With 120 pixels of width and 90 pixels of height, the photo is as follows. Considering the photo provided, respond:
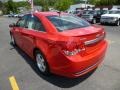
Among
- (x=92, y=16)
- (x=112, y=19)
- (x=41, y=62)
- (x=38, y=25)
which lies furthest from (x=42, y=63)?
(x=92, y=16)

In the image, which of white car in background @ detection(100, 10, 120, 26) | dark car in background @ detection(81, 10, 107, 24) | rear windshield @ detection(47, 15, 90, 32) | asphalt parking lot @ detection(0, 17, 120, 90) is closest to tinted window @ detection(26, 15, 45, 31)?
rear windshield @ detection(47, 15, 90, 32)

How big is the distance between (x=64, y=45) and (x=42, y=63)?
1.30 meters

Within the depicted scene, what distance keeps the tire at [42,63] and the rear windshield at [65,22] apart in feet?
2.84

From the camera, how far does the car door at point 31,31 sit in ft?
18.8

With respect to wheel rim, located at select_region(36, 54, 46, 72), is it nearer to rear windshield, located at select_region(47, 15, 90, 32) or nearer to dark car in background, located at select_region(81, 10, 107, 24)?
rear windshield, located at select_region(47, 15, 90, 32)

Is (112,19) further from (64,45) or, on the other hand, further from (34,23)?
(64,45)

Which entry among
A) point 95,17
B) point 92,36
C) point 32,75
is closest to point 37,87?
point 32,75

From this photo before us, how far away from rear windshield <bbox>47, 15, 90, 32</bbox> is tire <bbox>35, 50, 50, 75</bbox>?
0.87 meters

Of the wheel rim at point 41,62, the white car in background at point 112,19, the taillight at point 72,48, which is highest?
the white car in background at point 112,19

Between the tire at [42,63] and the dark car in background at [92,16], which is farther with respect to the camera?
the dark car in background at [92,16]

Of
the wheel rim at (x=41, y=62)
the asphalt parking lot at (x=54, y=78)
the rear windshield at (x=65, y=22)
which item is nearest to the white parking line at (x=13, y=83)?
the asphalt parking lot at (x=54, y=78)

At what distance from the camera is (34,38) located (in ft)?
18.5

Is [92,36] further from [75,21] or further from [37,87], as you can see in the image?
[37,87]

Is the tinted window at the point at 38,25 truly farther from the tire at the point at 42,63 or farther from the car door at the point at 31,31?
the tire at the point at 42,63
